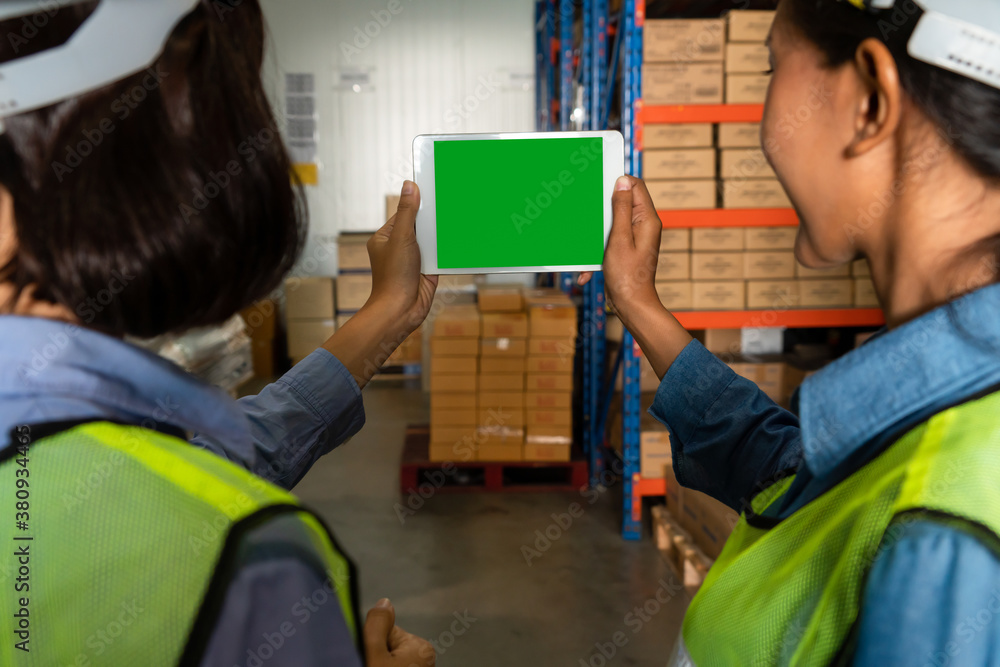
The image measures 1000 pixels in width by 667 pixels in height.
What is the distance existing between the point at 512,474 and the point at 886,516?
4472mm

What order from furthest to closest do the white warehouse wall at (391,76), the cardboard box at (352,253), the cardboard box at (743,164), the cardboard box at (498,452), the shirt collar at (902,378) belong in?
1. the white warehouse wall at (391,76)
2. the cardboard box at (352,253)
3. the cardboard box at (498,452)
4. the cardboard box at (743,164)
5. the shirt collar at (902,378)

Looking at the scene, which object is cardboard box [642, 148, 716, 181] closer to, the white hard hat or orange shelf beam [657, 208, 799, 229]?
orange shelf beam [657, 208, 799, 229]

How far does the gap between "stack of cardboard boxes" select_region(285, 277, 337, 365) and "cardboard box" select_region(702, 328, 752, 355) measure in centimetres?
451

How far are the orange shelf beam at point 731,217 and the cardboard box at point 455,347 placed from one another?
1.50 m

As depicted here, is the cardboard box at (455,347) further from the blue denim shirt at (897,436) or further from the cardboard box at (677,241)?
the blue denim shirt at (897,436)

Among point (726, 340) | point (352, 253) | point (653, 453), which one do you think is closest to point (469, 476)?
point (653, 453)

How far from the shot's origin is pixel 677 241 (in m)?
3.69

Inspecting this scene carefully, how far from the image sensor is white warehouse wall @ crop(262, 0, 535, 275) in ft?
24.8

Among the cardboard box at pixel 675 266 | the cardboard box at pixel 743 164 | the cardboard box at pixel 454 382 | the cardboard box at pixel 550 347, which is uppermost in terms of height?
the cardboard box at pixel 743 164

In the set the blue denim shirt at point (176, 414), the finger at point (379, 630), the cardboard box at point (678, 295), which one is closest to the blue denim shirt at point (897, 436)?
the blue denim shirt at point (176, 414)

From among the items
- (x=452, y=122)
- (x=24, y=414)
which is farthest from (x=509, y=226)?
(x=452, y=122)

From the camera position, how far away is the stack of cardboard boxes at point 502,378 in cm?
436

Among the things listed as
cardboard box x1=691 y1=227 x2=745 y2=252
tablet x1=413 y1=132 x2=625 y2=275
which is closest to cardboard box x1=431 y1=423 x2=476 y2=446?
cardboard box x1=691 y1=227 x2=745 y2=252

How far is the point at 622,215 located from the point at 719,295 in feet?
7.74
